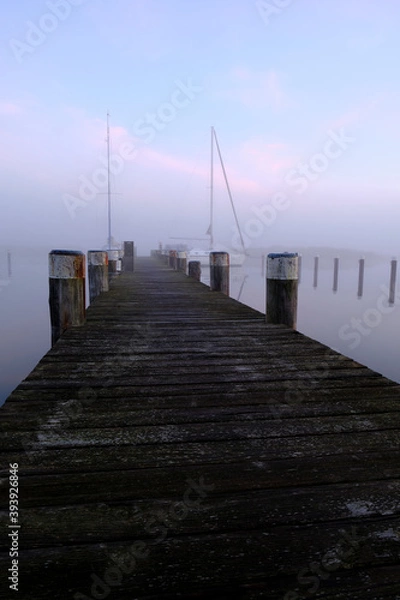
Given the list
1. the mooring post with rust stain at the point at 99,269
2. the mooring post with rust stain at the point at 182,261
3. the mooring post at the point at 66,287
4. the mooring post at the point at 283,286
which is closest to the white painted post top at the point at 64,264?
the mooring post at the point at 66,287

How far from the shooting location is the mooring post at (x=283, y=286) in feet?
17.3

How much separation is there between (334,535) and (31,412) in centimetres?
176

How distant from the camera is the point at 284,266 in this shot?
17.3ft

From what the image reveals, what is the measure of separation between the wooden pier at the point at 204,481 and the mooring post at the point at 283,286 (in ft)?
6.29

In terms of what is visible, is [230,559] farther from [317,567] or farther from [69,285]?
[69,285]

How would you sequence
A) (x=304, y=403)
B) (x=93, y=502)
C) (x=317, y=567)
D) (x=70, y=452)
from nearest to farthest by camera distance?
(x=317, y=567), (x=93, y=502), (x=70, y=452), (x=304, y=403)

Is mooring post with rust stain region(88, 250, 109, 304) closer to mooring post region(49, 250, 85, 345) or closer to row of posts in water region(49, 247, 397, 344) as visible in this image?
row of posts in water region(49, 247, 397, 344)

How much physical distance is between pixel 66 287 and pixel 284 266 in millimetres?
2749

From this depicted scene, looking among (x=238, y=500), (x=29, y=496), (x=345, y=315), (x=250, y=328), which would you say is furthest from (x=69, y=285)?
(x=345, y=315)

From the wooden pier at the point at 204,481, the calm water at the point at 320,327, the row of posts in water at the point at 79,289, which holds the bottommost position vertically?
the calm water at the point at 320,327

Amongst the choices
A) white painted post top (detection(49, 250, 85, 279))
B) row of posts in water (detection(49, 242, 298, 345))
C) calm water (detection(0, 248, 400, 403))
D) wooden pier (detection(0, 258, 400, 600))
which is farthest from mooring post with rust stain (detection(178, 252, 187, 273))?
wooden pier (detection(0, 258, 400, 600))

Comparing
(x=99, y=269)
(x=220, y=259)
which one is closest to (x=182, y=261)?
(x=220, y=259)

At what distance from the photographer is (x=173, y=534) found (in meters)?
1.38

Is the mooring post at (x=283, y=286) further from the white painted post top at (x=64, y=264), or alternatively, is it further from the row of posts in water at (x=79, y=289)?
the white painted post top at (x=64, y=264)
